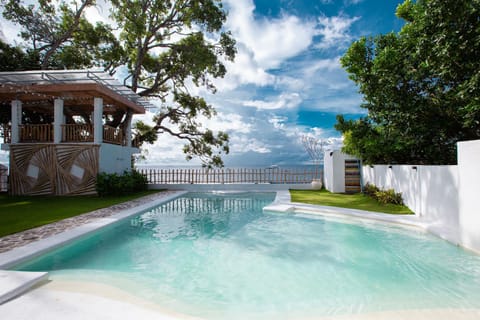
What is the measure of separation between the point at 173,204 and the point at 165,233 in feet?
13.6

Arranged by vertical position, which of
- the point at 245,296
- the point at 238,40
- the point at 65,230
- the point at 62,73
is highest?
the point at 238,40

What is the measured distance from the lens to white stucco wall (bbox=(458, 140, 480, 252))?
4523 mm

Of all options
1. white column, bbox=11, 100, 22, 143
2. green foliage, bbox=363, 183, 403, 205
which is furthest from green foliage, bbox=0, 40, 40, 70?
green foliage, bbox=363, 183, 403, 205

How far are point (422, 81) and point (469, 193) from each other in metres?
5.86

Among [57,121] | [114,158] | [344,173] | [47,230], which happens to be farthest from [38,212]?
[344,173]

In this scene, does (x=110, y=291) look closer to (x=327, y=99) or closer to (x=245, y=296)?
(x=245, y=296)

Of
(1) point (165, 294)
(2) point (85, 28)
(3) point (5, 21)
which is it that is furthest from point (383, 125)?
(3) point (5, 21)

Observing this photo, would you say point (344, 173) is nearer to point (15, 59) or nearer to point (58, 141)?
point (58, 141)

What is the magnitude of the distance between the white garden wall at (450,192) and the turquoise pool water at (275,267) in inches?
22.5

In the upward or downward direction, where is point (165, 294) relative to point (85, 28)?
downward

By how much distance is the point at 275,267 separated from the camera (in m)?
4.46

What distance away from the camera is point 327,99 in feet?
68.8

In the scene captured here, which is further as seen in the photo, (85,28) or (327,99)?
(327,99)

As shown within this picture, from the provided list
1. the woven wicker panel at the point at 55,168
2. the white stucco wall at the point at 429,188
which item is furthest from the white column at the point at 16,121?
the white stucco wall at the point at 429,188
